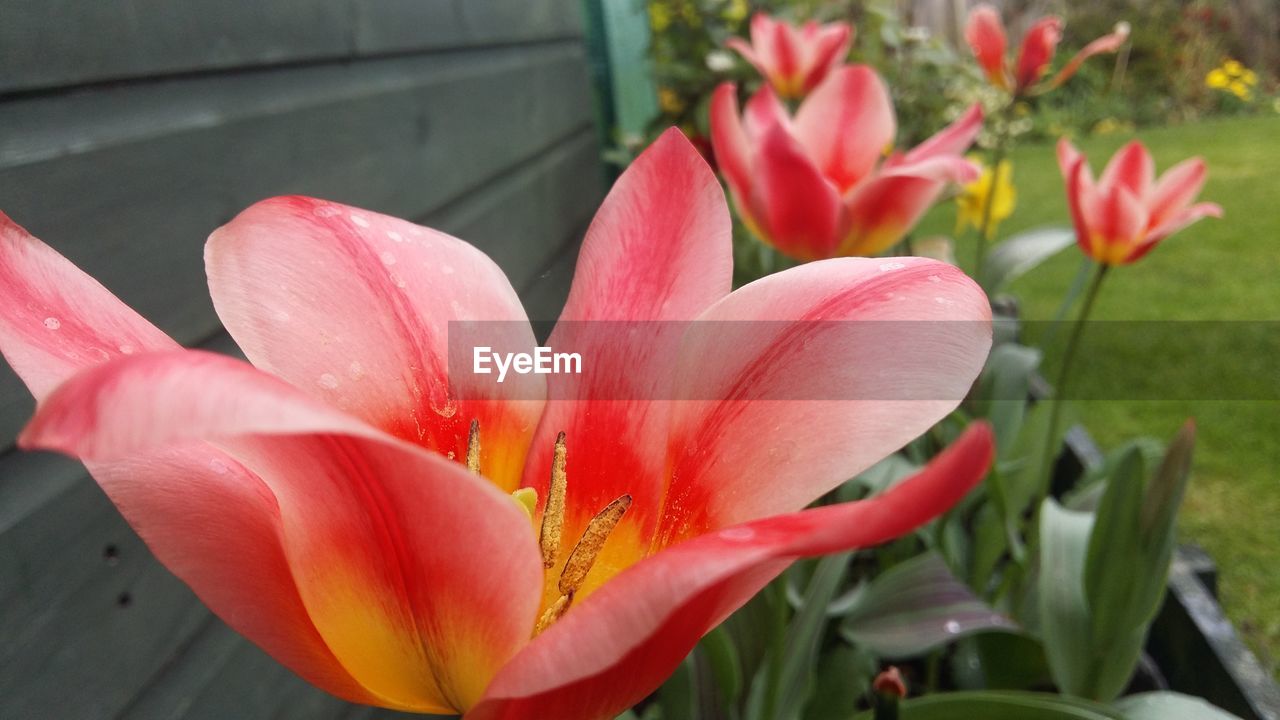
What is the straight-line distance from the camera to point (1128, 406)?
2297 mm

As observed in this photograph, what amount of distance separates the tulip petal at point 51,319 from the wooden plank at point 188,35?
36 cm

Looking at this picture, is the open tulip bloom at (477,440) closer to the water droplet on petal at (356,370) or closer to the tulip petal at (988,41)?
the water droplet on petal at (356,370)

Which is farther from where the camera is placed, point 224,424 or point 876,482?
point 876,482

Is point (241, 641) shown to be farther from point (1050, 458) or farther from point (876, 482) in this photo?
point (1050, 458)

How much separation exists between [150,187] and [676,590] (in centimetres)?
60

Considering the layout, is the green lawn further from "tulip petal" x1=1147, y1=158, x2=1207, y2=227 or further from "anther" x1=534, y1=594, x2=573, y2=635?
"anther" x1=534, y1=594, x2=573, y2=635

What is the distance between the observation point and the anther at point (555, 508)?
292mm

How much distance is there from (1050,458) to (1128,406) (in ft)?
4.63

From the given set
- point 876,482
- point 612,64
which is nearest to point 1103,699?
point 876,482

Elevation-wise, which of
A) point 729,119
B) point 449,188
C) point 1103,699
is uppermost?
point 729,119

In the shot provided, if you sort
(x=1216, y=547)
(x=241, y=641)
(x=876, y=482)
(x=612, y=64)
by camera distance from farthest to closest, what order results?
1. (x=612, y=64)
2. (x=1216, y=547)
3. (x=876, y=482)
4. (x=241, y=641)

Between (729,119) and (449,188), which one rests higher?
(729,119)
